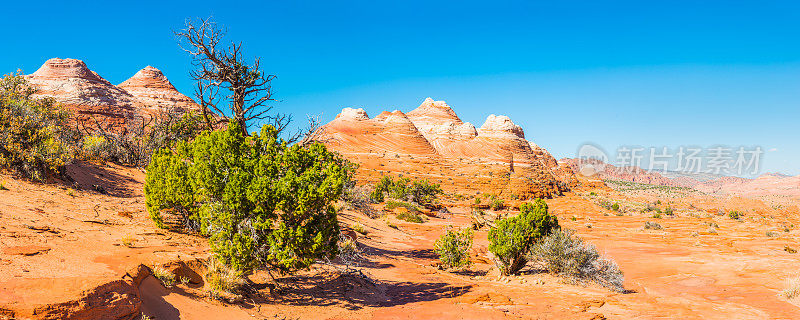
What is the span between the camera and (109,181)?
14.4 meters

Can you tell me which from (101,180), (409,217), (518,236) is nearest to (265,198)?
(518,236)

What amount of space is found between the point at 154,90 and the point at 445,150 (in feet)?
143

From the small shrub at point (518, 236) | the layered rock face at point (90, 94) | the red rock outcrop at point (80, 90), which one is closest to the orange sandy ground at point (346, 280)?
the small shrub at point (518, 236)

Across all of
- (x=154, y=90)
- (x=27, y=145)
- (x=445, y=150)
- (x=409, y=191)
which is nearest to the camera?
(x=27, y=145)

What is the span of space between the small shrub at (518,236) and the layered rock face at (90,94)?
107 feet

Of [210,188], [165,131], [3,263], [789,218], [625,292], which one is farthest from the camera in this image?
[789,218]

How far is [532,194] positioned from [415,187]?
1611cm

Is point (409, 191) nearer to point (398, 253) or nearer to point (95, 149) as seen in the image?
point (398, 253)

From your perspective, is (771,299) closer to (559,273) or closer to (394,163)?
(559,273)

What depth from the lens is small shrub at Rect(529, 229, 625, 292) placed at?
34.0 ft

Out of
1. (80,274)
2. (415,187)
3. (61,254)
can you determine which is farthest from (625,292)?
(415,187)

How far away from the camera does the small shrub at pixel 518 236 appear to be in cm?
1107

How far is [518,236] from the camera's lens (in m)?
11.0

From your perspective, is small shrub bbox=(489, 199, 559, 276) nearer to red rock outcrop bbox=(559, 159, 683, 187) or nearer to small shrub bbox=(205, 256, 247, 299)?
small shrub bbox=(205, 256, 247, 299)
